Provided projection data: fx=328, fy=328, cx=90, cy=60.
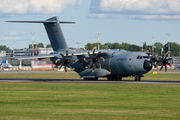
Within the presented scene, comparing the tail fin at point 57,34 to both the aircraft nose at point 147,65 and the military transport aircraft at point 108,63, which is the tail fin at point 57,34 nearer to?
the military transport aircraft at point 108,63

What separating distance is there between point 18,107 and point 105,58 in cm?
2794

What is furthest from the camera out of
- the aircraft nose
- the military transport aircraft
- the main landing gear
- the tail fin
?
the tail fin

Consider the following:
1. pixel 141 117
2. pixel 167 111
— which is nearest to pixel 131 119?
pixel 141 117

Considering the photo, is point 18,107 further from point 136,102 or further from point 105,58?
point 105,58

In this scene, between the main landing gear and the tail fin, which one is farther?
the tail fin

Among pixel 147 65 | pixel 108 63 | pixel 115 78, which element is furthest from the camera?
pixel 115 78

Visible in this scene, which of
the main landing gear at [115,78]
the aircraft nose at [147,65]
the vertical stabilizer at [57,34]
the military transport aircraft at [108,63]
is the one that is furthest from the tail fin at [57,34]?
the aircraft nose at [147,65]

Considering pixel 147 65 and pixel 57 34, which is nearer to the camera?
pixel 147 65

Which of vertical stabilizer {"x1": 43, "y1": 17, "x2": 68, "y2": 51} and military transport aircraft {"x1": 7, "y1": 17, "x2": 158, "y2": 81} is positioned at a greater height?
vertical stabilizer {"x1": 43, "y1": 17, "x2": 68, "y2": 51}

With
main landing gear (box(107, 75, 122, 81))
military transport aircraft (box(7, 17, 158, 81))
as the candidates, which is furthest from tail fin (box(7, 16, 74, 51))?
main landing gear (box(107, 75, 122, 81))

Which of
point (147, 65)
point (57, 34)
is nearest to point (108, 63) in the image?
point (147, 65)

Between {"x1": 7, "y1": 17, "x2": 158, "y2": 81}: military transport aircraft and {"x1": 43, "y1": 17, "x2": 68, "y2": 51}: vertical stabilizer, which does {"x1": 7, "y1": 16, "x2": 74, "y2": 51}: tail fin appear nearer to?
{"x1": 43, "y1": 17, "x2": 68, "y2": 51}: vertical stabilizer

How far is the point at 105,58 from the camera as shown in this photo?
45219 mm

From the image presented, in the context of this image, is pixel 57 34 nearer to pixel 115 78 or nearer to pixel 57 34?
pixel 57 34
